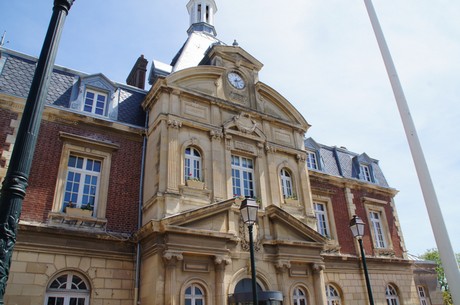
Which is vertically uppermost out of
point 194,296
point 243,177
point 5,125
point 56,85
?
point 56,85

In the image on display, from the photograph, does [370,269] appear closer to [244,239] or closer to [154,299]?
[244,239]

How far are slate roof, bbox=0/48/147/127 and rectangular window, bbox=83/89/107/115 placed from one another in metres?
0.44

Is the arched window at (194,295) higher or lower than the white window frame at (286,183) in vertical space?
lower

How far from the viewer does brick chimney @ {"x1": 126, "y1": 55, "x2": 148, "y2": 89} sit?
15836 mm

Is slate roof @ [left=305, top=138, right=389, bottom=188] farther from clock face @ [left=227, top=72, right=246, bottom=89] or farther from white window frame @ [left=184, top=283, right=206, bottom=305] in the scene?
white window frame @ [left=184, top=283, right=206, bottom=305]

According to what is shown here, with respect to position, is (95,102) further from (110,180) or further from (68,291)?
(68,291)

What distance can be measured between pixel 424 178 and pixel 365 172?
1404 centimetres

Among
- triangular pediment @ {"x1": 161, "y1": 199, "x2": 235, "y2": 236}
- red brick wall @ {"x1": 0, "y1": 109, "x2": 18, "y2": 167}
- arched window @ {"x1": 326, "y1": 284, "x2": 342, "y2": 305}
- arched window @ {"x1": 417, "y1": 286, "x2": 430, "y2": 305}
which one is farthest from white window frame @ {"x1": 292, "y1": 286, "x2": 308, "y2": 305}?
red brick wall @ {"x1": 0, "y1": 109, "x2": 18, "y2": 167}

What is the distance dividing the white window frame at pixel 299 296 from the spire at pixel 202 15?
50.1ft

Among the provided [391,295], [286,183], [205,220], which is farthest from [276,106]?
[391,295]

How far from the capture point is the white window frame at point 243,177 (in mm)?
12886

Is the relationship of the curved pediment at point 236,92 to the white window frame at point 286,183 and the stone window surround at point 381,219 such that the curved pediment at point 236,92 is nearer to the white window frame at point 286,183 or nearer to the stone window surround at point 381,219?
the white window frame at point 286,183

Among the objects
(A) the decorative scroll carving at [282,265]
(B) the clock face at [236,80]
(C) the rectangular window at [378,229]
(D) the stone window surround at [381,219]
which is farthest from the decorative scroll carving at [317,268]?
(B) the clock face at [236,80]

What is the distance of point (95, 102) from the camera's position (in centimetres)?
1266
